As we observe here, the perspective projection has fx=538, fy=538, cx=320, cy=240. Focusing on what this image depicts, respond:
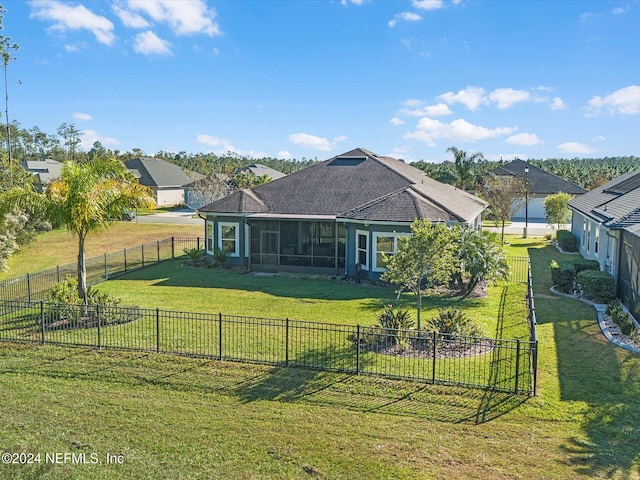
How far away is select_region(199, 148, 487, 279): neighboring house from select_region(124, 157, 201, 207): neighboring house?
135ft

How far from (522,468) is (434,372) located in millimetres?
3657

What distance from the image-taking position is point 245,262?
88.5ft

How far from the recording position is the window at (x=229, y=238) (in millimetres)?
27125

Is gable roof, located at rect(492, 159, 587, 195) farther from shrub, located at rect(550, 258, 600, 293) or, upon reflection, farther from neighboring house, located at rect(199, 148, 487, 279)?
shrub, located at rect(550, 258, 600, 293)

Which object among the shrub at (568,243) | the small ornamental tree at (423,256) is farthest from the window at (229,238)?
the shrub at (568,243)

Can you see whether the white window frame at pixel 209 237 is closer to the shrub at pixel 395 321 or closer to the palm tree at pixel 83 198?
the palm tree at pixel 83 198

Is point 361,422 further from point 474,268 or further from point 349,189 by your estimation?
point 349,189

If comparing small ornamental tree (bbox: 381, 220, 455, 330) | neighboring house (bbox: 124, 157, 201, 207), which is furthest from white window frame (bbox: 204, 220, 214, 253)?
neighboring house (bbox: 124, 157, 201, 207)

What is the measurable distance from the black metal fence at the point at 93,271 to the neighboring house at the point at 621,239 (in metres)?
20.7

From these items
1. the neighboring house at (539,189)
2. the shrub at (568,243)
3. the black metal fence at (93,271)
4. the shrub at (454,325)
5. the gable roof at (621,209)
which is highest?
the neighboring house at (539,189)

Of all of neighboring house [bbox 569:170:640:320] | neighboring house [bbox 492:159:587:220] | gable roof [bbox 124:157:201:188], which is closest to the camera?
neighboring house [bbox 569:170:640:320]

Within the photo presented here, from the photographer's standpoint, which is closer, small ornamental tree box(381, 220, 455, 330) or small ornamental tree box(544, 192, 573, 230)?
small ornamental tree box(381, 220, 455, 330)

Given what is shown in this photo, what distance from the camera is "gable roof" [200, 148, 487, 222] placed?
23.3 m

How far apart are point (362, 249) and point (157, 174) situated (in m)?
51.5
